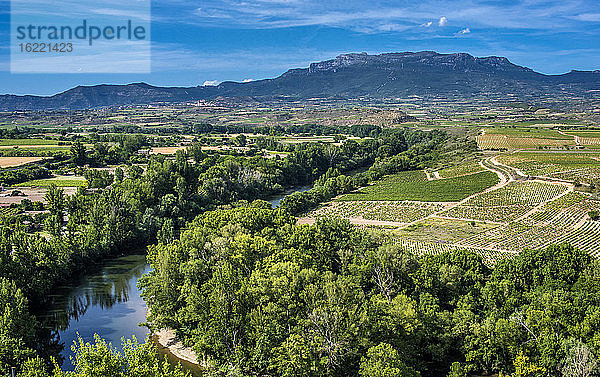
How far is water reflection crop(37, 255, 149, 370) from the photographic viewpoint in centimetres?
3744

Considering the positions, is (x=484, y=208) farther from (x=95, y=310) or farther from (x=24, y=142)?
→ (x=24, y=142)

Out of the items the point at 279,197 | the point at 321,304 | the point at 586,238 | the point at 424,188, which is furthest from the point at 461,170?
the point at 321,304

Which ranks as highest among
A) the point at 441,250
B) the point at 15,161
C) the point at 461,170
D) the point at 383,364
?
the point at 15,161

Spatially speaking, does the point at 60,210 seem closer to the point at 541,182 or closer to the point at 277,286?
the point at 277,286

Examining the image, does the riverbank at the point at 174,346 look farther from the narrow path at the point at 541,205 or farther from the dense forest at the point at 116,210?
the narrow path at the point at 541,205

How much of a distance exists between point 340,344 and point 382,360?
109 inches

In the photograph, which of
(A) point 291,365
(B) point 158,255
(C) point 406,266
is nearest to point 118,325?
(B) point 158,255

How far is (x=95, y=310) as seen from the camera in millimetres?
43812

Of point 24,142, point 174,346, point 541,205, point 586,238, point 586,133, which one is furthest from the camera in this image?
point 586,133

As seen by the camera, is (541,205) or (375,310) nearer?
(375,310)

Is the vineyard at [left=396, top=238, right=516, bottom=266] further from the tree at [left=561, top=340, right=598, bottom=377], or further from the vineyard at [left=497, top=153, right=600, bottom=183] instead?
the vineyard at [left=497, top=153, right=600, bottom=183]

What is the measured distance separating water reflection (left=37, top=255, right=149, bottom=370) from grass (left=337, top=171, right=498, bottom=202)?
1786 inches

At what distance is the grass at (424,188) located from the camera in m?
85.2

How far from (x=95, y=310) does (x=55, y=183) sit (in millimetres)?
52367
